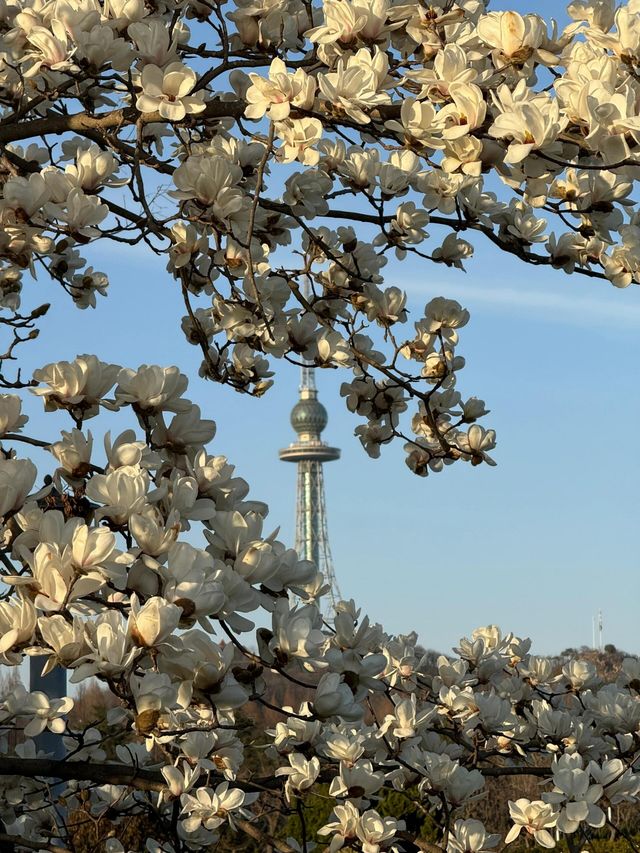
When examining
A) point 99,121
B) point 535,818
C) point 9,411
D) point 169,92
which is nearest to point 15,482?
point 9,411

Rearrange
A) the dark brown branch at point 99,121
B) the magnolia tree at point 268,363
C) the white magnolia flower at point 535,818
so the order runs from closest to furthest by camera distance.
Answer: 1. the magnolia tree at point 268,363
2. the dark brown branch at point 99,121
3. the white magnolia flower at point 535,818

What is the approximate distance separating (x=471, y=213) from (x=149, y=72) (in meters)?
1.15

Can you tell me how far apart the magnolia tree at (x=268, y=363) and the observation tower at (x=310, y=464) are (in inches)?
1988

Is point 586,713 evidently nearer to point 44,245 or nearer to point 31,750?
point 31,750

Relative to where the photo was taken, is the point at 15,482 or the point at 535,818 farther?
the point at 535,818

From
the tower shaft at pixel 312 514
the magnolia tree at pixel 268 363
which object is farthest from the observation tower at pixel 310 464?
the magnolia tree at pixel 268 363

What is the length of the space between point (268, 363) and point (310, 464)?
59635mm

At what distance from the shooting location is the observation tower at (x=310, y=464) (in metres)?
58.8

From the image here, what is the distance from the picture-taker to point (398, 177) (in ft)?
10.6

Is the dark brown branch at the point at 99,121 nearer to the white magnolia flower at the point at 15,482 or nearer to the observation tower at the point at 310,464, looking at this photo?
the white magnolia flower at the point at 15,482

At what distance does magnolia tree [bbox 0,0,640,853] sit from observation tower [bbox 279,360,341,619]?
166ft

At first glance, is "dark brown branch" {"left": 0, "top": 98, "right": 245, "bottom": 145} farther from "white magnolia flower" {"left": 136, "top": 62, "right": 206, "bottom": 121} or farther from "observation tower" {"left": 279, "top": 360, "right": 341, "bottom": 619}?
"observation tower" {"left": 279, "top": 360, "right": 341, "bottom": 619}

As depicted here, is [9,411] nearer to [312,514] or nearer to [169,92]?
[169,92]

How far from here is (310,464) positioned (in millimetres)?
63688
